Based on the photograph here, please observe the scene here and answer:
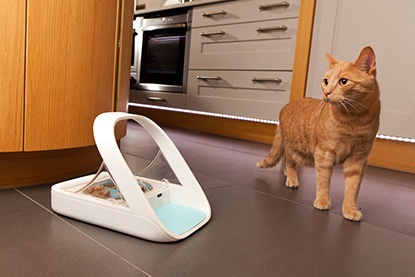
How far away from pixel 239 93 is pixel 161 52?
3.59 ft

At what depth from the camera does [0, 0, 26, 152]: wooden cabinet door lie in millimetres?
1066

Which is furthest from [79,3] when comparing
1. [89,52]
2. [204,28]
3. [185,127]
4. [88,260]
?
[185,127]

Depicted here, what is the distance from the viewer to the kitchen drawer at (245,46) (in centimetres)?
257

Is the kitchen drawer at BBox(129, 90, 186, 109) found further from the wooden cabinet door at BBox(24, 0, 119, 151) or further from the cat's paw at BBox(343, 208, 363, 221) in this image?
the cat's paw at BBox(343, 208, 363, 221)

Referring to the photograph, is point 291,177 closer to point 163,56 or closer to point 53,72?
point 53,72

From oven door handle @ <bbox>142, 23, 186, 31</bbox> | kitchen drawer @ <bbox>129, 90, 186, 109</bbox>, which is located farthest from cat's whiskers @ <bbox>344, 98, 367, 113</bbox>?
oven door handle @ <bbox>142, 23, 186, 31</bbox>

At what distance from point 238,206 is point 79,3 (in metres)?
0.91

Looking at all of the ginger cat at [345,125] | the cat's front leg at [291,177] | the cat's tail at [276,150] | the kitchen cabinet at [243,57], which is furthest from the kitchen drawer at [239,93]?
the ginger cat at [345,125]

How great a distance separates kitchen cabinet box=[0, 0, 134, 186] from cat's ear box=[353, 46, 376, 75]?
93cm

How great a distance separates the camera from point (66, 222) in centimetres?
96

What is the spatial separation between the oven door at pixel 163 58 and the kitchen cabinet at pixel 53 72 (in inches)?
77.4

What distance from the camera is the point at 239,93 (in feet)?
9.46

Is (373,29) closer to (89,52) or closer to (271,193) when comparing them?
(271,193)

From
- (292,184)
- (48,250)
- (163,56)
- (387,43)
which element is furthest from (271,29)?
(48,250)
